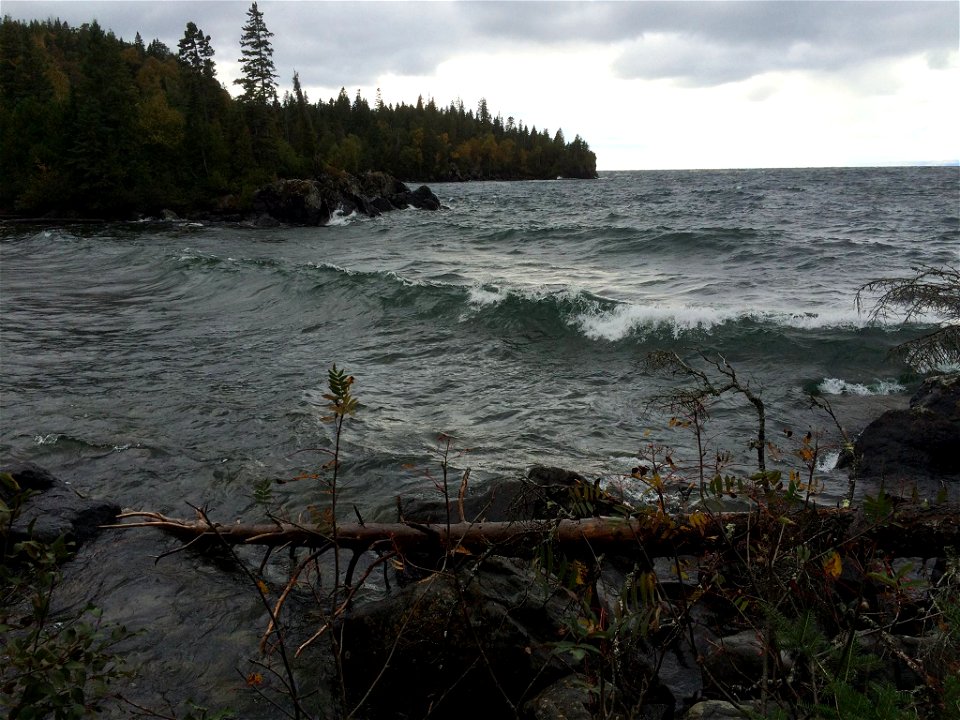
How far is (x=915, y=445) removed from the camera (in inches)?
255

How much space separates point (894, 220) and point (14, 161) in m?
63.2

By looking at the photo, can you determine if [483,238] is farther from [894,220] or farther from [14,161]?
[14,161]

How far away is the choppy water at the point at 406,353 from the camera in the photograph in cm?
688

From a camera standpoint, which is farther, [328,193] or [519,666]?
[328,193]

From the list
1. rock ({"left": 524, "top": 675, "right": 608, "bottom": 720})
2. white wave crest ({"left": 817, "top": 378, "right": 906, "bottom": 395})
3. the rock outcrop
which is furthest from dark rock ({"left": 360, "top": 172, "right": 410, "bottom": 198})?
rock ({"left": 524, "top": 675, "right": 608, "bottom": 720})

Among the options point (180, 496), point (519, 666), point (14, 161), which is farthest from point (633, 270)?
point (14, 161)

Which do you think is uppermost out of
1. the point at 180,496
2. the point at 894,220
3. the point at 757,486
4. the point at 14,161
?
the point at 14,161

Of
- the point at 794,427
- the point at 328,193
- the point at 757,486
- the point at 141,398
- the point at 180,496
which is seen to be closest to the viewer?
the point at 757,486

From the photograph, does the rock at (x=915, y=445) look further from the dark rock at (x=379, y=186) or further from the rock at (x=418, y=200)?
the dark rock at (x=379, y=186)

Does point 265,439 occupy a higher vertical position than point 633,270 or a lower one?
lower

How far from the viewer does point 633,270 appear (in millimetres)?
20219

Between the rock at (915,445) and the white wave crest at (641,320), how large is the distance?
584cm

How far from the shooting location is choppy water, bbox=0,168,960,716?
6.88 meters

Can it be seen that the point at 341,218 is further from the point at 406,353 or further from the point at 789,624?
the point at 789,624
